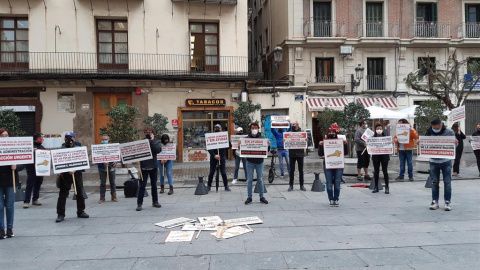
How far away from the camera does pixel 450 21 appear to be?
79.7 ft

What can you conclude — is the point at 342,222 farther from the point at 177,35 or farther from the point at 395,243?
the point at 177,35

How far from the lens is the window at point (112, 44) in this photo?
18719 millimetres

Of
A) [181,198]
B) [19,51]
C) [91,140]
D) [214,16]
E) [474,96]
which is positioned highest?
[214,16]

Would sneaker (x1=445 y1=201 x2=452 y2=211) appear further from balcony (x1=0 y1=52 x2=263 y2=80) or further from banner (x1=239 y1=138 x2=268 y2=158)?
balcony (x1=0 y1=52 x2=263 y2=80)

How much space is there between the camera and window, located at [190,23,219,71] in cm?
1948

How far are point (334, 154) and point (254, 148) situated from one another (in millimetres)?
Answer: 1880

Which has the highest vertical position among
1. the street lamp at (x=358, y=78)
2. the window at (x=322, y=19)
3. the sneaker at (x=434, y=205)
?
the window at (x=322, y=19)

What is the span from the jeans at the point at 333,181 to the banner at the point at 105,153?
533cm

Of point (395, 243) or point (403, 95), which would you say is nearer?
point (395, 243)

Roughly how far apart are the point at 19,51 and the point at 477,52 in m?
29.1

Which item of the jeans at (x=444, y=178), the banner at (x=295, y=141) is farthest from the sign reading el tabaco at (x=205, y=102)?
the jeans at (x=444, y=178)

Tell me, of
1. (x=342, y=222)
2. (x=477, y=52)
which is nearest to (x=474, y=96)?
(x=477, y=52)

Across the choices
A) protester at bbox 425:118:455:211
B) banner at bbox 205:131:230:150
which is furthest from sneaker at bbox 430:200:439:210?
banner at bbox 205:131:230:150

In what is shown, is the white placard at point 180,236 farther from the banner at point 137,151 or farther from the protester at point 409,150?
the protester at point 409,150
